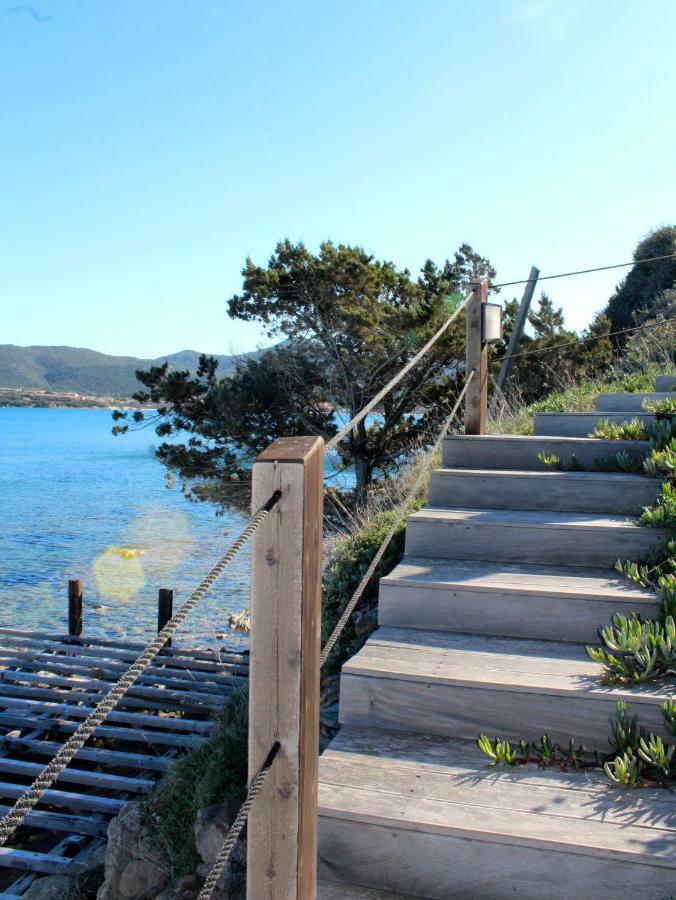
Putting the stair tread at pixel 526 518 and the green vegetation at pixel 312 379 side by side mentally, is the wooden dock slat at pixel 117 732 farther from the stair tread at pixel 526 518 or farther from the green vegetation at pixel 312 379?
the green vegetation at pixel 312 379

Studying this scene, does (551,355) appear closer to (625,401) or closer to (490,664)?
(625,401)

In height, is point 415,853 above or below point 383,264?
below

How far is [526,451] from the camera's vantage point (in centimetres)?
453

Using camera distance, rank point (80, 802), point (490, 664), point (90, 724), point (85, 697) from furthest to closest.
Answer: point (85, 697), point (80, 802), point (490, 664), point (90, 724)

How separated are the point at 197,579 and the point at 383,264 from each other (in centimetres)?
998

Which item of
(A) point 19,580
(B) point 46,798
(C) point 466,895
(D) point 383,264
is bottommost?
(A) point 19,580

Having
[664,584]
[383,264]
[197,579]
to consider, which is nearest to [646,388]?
[664,584]

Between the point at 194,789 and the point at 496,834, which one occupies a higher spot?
the point at 496,834

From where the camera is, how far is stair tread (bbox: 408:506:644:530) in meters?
3.59

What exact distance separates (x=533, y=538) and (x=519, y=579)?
37 cm

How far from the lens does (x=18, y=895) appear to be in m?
6.06

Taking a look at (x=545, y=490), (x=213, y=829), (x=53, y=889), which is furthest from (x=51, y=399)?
(x=545, y=490)

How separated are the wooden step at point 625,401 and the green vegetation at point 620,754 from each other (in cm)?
354

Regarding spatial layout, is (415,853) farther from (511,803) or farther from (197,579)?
(197,579)
